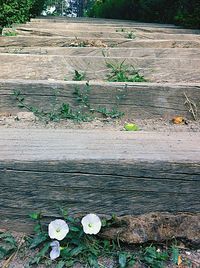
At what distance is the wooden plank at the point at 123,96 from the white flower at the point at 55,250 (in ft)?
3.47

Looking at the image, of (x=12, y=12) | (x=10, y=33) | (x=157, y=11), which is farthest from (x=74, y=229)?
(x=157, y=11)

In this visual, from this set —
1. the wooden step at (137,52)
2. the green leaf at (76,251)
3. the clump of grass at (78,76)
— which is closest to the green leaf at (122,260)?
the green leaf at (76,251)

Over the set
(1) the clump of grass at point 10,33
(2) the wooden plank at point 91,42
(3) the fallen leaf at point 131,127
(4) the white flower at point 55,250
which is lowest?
(4) the white flower at point 55,250

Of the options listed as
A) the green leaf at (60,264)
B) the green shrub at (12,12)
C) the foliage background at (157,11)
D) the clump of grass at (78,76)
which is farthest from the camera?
the foliage background at (157,11)

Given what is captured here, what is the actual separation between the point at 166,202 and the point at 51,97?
3.62 ft

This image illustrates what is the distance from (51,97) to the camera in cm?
209

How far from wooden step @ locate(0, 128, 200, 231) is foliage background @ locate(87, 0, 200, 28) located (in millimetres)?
6151

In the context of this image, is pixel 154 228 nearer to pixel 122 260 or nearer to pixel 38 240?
pixel 122 260

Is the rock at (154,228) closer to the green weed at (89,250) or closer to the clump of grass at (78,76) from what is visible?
the green weed at (89,250)

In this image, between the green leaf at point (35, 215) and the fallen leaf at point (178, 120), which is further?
the fallen leaf at point (178, 120)

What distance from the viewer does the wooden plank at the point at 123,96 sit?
6.79ft

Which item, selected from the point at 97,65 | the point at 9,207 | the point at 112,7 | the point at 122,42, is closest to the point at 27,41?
the point at 122,42

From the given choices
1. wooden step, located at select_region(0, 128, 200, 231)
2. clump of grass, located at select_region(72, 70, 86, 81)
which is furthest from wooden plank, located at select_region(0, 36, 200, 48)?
wooden step, located at select_region(0, 128, 200, 231)

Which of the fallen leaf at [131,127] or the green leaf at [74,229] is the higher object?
the fallen leaf at [131,127]
